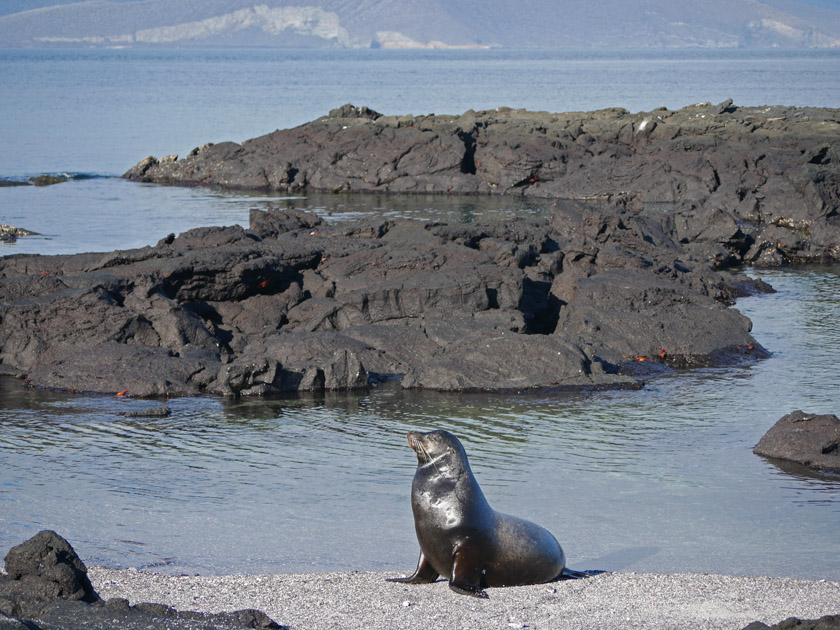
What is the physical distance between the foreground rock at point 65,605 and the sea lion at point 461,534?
1.47 metres

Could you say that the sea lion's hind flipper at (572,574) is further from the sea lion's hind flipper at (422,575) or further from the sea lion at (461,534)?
the sea lion's hind flipper at (422,575)

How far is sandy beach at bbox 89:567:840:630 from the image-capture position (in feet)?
22.0

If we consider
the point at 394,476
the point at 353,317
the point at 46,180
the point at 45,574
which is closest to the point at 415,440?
the point at 45,574

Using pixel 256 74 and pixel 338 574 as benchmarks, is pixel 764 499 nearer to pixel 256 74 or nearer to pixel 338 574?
pixel 338 574

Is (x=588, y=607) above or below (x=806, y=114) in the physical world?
below

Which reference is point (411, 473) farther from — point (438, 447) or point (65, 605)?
point (65, 605)

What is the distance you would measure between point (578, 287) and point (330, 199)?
18975mm

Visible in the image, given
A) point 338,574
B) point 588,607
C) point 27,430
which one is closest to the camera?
point 588,607

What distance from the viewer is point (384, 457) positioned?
1164 centimetres

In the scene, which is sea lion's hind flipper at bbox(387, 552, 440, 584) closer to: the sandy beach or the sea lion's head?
the sandy beach

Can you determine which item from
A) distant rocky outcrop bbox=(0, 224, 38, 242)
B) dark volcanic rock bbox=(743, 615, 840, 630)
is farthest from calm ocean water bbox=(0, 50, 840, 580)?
distant rocky outcrop bbox=(0, 224, 38, 242)

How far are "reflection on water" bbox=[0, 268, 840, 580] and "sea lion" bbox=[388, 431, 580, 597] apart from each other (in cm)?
119

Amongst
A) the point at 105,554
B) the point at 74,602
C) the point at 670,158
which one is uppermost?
the point at 670,158

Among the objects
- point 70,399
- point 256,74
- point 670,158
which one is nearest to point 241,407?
point 70,399
